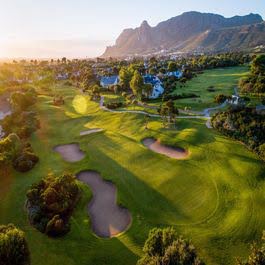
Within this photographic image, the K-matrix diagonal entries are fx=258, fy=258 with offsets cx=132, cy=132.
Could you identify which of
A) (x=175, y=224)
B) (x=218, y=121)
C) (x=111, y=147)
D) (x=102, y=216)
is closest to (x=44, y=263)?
(x=102, y=216)

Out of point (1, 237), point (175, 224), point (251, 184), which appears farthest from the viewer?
point (251, 184)

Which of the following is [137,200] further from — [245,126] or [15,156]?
[245,126]

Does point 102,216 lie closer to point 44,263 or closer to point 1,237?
point 44,263

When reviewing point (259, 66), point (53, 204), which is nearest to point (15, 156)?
point (53, 204)

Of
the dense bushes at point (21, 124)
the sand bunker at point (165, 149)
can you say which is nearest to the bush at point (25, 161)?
the dense bushes at point (21, 124)

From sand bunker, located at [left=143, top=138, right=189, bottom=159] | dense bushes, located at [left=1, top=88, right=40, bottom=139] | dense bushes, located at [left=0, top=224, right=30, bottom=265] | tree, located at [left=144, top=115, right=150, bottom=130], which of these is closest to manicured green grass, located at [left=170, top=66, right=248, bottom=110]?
tree, located at [left=144, top=115, right=150, bottom=130]

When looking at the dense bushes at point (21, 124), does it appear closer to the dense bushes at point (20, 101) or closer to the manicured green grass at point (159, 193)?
the manicured green grass at point (159, 193)
